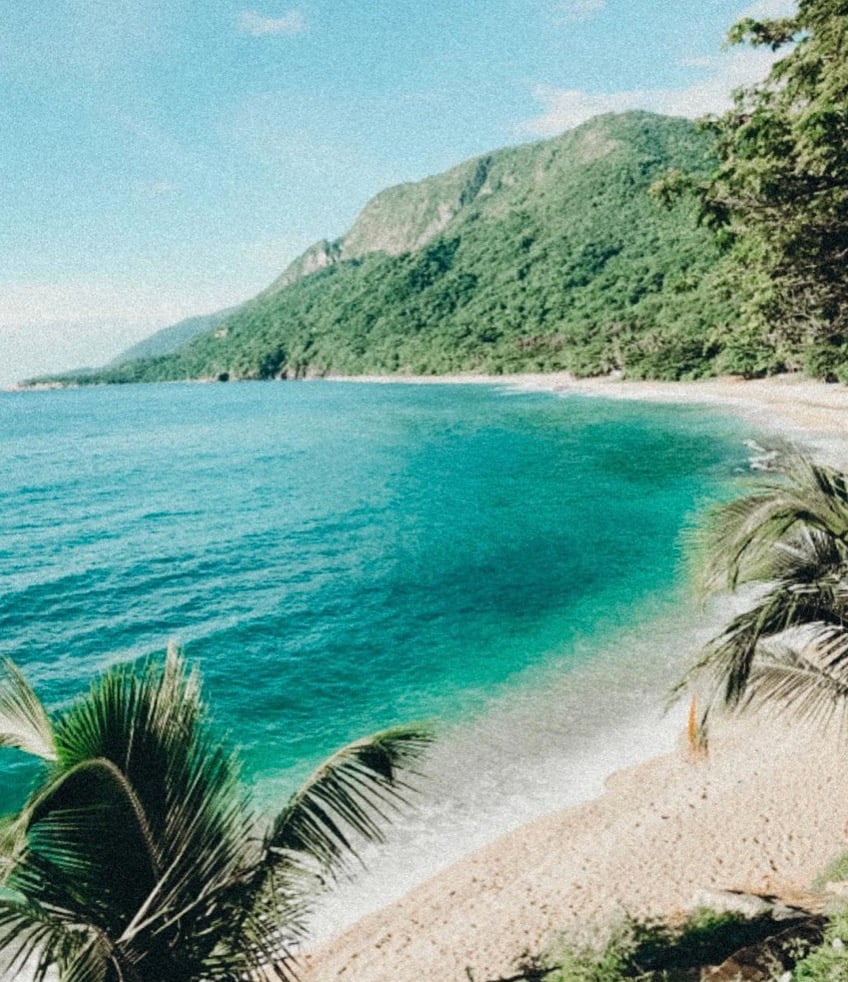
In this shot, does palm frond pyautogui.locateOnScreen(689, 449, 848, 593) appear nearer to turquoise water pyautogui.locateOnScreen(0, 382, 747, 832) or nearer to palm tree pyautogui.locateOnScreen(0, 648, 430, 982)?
palm tree pyautogui.locateOnScreen(0, 648, 430, 982)

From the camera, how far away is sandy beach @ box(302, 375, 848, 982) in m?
8.91

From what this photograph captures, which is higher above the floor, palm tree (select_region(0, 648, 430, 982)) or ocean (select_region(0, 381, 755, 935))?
palm tree (select_region(0, 648, 430, 982))

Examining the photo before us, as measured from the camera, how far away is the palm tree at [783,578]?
631 cm

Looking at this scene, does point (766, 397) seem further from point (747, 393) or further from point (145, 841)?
point (145, 841)

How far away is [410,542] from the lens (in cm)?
3234

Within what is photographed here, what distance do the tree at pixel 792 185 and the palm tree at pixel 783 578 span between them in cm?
313

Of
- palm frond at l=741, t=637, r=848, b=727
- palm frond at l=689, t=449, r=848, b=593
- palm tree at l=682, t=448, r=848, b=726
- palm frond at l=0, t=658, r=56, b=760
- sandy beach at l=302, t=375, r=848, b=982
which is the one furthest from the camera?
sandy beach at l=302, t=375, r=848, b=982

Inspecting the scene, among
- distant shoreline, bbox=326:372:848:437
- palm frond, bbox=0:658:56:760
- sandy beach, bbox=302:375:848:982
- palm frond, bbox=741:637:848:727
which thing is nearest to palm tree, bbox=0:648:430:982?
palm frond, bbox=0:658:56:760

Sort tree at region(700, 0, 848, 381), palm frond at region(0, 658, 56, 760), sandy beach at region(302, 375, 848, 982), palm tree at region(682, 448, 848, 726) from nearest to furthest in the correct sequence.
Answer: palm frond at region(0, 658, 56, 760) → palm tree at region(682, 448, 848, 726) → tree at region(700, 0, 848, 381) → sandy beach at region(302, 375, 848, 982)

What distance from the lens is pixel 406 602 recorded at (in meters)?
24.6

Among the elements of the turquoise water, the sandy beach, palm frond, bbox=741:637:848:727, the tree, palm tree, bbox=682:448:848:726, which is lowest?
the sandy beach

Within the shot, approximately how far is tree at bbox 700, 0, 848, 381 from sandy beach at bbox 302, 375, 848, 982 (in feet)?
17.9

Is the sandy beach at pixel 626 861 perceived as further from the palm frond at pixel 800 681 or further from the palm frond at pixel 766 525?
the palm frond at pixel 766 525

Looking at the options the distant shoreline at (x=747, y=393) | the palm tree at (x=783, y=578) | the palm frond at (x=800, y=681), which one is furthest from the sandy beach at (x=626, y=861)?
the distant shoreline at (x=747, y=393)
